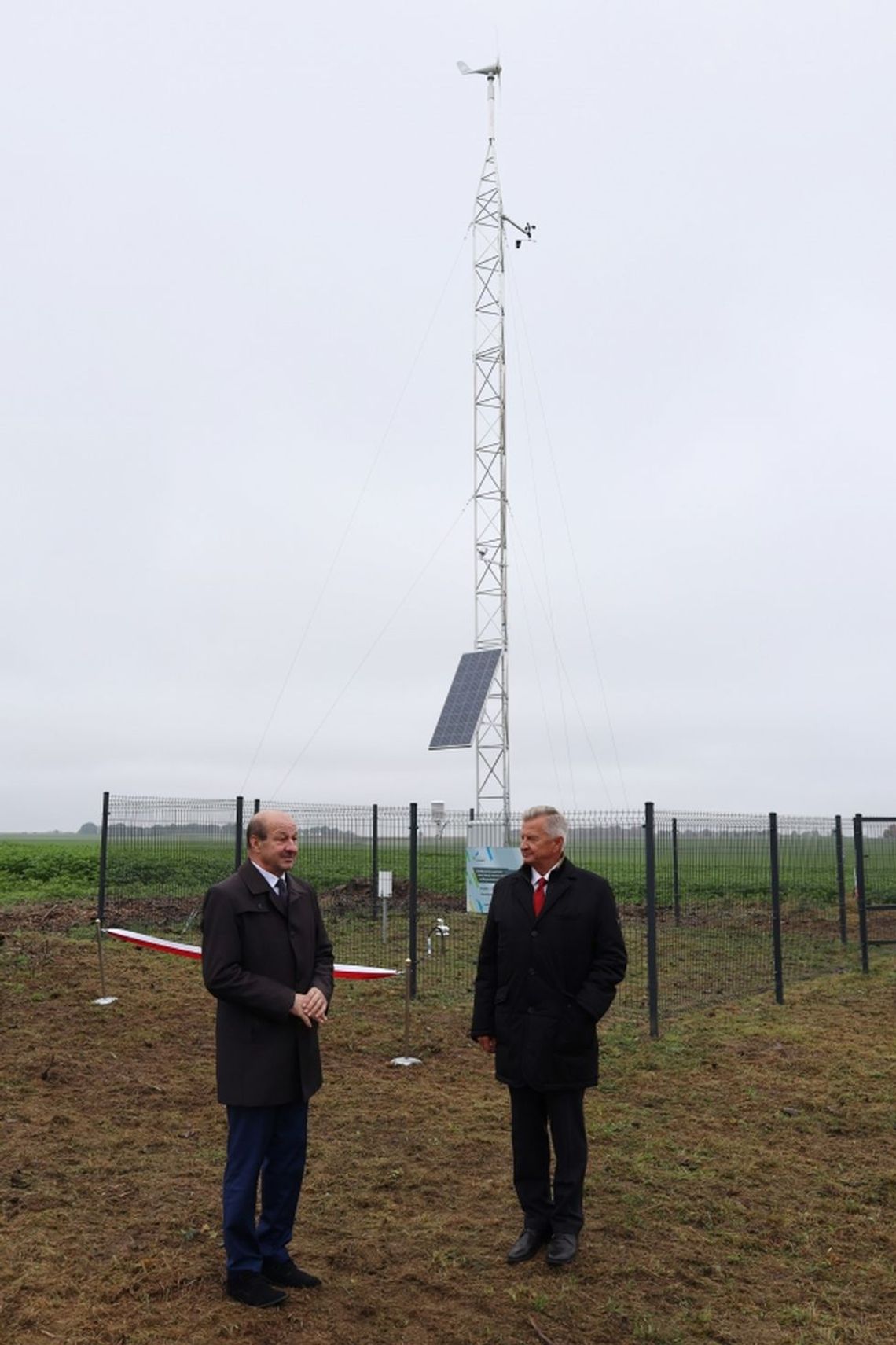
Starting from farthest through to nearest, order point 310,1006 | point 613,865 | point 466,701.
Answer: point 466,701
point 613,865
point 310,1006

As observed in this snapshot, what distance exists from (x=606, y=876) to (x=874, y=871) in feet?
13.9

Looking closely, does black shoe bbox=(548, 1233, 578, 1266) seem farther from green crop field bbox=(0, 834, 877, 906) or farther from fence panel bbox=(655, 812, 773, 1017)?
fence panel bbox=(655, 812, 773, 1017)

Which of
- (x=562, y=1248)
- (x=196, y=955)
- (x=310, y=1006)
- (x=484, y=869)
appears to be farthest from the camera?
(x=484, y=869)

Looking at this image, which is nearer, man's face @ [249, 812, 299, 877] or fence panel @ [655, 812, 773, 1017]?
man's face @ [249, 812, 299, 877]

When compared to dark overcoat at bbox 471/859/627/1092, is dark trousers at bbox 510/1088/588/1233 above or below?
below

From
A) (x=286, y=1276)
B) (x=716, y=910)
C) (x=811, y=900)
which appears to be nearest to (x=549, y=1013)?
(x=286, y=1276)

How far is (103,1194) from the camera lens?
5.52 meters

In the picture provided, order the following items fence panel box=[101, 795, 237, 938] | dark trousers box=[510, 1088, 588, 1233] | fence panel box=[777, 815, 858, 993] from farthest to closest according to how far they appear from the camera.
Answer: fence panel box=[101, 795, 237, 938] → fence panel box=[777, 815, 858, 993] → dark trousers box=[510, 1088, 588, 1233]

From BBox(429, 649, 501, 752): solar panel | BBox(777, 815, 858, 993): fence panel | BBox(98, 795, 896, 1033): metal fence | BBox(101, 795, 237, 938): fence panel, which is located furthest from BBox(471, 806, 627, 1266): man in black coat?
BBox(429, 649, 501, 752): solar panel

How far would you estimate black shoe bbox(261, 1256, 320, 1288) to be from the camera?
14.5ft

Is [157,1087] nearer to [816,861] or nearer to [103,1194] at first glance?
[103,1194]

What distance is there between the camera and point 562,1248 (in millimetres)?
4680

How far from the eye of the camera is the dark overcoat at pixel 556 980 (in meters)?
4.72

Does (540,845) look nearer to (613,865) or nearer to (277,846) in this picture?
(277,846)
